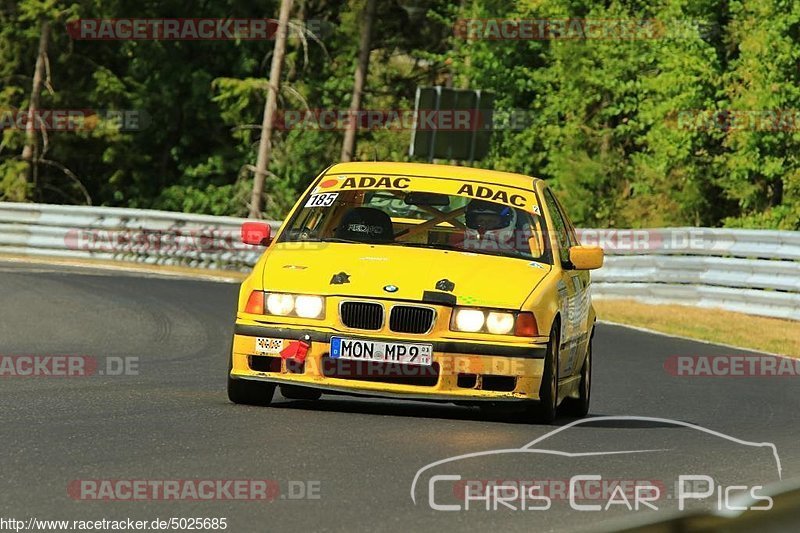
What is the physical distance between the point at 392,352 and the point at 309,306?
1.77ft

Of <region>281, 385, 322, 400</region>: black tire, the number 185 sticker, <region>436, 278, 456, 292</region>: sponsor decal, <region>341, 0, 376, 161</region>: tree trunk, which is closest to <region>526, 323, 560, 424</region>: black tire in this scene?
<region>436, 278, 456, 292</region>: sponsor decal

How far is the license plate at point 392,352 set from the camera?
923cm

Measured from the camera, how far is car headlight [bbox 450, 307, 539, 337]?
30.6ft

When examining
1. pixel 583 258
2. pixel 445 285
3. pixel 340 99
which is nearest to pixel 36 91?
pixel 340 99

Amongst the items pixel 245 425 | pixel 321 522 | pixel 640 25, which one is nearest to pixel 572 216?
pixel 640 25

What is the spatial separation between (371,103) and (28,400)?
4208cm

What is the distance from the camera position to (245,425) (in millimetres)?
8602

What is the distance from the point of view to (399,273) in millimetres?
9500

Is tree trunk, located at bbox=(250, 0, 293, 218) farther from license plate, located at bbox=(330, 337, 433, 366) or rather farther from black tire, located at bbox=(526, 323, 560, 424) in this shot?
license plate, located at bbox=(330, 337, 433, 366)

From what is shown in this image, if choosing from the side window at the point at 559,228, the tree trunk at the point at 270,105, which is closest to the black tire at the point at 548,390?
the side window at the point at 559,228

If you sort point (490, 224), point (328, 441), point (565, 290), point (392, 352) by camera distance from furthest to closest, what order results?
point (490, 224) → point (565, 290) → point (392, 352) → point (328, 441)

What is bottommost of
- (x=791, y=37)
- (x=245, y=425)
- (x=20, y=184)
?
(x=20, y=184)

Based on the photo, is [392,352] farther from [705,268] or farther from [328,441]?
[705,268]

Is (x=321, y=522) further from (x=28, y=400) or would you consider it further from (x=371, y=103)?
(x=371, y=103)
